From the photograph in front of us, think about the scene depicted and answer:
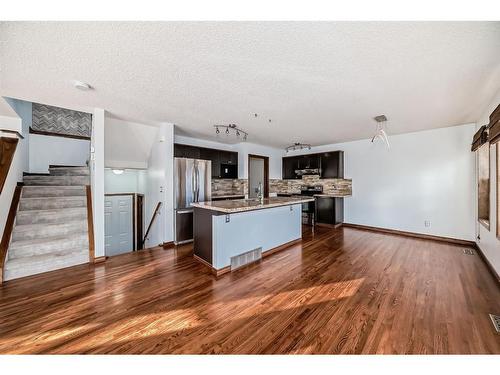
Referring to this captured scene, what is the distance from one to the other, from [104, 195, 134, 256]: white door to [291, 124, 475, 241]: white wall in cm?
654

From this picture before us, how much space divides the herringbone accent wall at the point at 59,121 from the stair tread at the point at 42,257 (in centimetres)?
351

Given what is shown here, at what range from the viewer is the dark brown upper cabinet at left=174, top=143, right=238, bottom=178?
15.5 feet

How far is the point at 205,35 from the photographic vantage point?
1.55 metres

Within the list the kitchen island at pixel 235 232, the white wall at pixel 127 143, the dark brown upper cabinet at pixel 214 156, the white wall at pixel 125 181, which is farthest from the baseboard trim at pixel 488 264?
the white wall at pixel 125 181

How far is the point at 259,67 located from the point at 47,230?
401cm

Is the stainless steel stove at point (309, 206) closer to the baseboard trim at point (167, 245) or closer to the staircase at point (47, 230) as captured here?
the baseboard trim at point (167, 245)

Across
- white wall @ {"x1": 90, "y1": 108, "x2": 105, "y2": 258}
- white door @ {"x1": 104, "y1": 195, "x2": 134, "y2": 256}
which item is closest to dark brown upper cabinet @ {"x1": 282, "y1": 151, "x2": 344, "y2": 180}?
white door @ {"x1": 104, "y1": 195, "x2": 134, "y2": 256}

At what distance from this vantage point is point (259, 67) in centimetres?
200

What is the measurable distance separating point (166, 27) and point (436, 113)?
14.2 ft

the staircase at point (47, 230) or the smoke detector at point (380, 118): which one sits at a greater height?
the smoke detector at point (380, 118)

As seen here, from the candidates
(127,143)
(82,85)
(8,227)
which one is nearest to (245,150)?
(127,143)

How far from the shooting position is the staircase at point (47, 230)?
270 cm

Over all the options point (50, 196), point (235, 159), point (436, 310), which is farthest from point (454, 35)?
point (50, 196)
